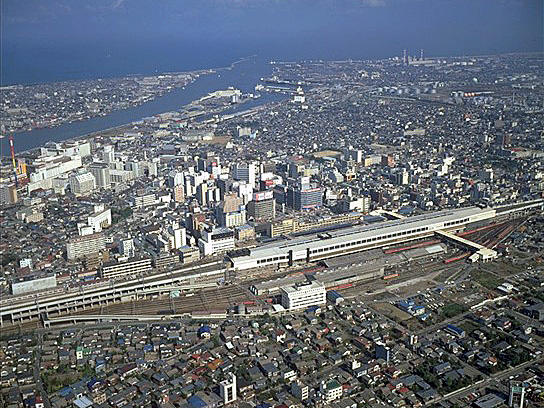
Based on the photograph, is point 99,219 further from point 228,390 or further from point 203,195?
point 228,390

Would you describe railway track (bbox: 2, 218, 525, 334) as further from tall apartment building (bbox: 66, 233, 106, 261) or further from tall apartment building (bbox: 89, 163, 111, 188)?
tall apartment building (bbox: 89, 163, 111, 188)

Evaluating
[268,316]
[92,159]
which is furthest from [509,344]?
[92,159]

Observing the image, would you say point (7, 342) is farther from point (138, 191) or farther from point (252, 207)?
point (138, 191)

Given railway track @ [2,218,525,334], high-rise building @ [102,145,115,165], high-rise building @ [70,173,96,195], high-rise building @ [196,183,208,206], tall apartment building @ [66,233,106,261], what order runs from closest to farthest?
1. railway track @ [2,218,525,334]
2. tall apartment building @ [66,233,106,261]
3. high-rise building @ [196,183,208,206]
4. high-rise building @ [70,173,96,195]
5. high-rise building @ [102,145,115,165]

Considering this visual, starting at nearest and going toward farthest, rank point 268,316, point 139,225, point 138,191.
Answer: point 268,316 < point 139,225 < point 138,191

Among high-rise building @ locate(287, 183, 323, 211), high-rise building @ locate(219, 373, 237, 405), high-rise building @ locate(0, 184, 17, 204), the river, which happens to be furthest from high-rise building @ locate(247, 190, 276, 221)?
the river

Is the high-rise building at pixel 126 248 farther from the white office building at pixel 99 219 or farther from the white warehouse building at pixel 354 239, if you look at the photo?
the white warehouse building at pixel 354 239
